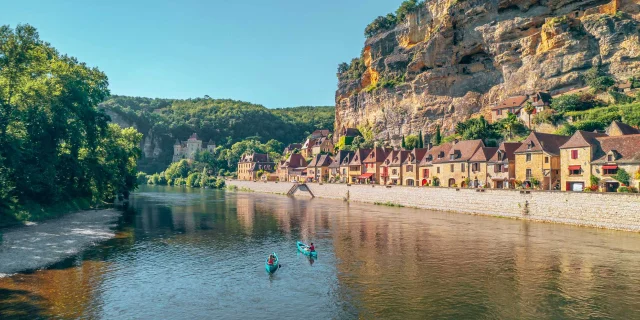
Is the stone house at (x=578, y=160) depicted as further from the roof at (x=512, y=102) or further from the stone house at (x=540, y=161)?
the roof at (x=512, y=102)

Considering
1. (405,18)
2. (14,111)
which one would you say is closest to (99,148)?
(14,111)

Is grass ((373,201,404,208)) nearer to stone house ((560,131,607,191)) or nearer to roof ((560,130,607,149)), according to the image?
stone house ((560,131,607,191))

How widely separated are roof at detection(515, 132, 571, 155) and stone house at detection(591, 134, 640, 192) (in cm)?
630

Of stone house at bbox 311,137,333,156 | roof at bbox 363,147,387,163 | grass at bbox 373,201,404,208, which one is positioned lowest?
grass at bbox 373,201,404,208

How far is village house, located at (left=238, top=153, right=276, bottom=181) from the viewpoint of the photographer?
135875 millimetres

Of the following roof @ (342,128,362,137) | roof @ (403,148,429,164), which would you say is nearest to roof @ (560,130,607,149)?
roof @ (403,148,429,164)

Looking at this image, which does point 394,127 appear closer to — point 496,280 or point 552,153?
point 552,153

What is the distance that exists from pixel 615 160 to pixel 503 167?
49.5 feet

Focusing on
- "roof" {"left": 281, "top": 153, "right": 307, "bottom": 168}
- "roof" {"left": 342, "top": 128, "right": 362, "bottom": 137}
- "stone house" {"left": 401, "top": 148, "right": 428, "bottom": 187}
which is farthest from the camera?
"roof" {"left": 281, "top": 153, "right": 307, "bottom": 168}

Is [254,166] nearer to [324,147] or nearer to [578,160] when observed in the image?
[324,147]

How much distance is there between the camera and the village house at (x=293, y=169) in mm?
119500

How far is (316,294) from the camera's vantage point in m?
22.5

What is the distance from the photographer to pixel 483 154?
6134cm

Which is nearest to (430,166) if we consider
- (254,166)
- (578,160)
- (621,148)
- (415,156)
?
(415,156)
